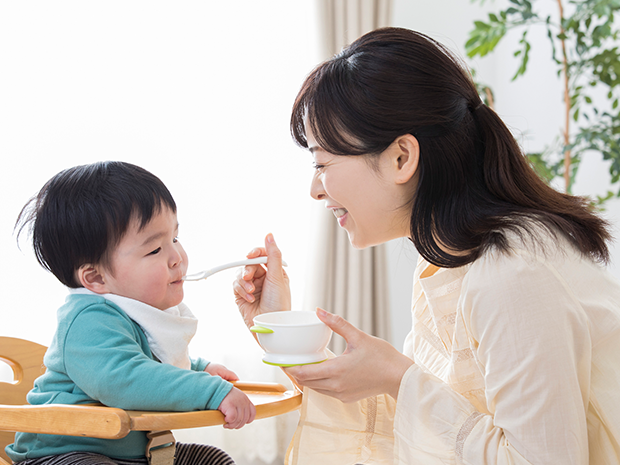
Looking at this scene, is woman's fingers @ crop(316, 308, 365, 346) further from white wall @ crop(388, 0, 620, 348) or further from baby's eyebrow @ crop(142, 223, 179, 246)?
white wall @ crop(388, 0, 620, 348)

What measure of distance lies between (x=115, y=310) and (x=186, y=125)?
117 cm

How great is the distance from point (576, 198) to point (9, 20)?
1.87m

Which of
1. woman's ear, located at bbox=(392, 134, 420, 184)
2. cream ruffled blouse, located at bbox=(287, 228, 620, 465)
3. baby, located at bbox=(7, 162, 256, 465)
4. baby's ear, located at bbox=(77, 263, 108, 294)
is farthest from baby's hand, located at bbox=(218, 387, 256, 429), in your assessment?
woman's ear, located at bbox=(392, 134, 420, 184)

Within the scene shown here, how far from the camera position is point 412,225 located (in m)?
1.07

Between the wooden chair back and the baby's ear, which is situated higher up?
→ the baby's ear

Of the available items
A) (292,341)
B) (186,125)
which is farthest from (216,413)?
(186,125)

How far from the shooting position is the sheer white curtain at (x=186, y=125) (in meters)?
1.81

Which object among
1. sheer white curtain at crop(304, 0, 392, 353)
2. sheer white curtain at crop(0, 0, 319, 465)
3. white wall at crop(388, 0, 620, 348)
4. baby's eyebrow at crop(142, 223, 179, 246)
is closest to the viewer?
baby's eyebrow at crop(142, 223, 179, 246)

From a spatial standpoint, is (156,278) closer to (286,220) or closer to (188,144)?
(188,144)

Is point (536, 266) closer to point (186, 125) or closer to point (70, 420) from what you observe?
point (70, 420)

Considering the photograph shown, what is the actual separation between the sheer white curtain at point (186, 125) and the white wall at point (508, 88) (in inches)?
30.6

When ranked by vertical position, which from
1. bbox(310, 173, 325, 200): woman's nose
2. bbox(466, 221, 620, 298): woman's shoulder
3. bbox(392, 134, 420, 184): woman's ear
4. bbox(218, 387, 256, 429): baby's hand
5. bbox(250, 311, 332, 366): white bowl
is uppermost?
bbox(392, 134, 420, 184): woman's ear

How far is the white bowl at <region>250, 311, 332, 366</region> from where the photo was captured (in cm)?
93

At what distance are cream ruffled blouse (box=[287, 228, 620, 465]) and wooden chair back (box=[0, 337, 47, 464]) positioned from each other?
872 mm
